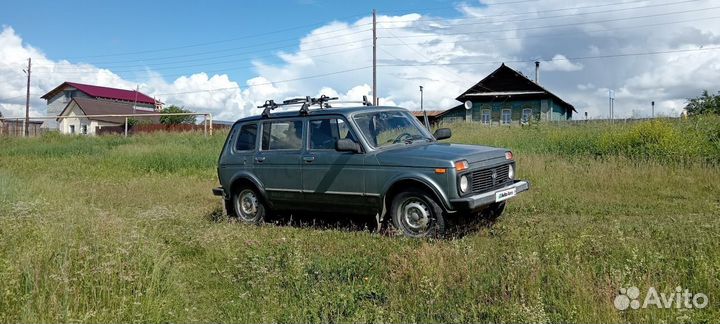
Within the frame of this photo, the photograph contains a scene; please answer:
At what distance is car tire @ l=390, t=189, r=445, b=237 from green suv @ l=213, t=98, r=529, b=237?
1 cm

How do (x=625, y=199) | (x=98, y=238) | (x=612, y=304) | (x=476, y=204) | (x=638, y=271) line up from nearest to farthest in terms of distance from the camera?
1. (x=612, y=304)
2. (x=638, y=271)
3. (x=98, y=238)
4. (x=476, y=204)
5. (x=625, y=199)

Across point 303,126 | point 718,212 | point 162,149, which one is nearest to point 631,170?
point 718,212

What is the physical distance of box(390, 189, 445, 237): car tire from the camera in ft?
20.0

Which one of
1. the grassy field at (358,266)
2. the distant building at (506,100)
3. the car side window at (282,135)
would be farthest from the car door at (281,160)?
the distant building at (506,100)

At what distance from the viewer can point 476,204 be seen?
5.88 m

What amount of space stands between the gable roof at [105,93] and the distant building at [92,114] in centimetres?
276

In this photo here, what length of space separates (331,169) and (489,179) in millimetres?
2135

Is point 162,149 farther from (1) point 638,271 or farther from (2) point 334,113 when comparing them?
(1) point 638,271

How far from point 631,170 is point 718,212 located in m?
3.65

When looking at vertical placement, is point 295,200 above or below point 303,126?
below

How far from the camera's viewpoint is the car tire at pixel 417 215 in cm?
609

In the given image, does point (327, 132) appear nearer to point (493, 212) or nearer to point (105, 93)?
point (493, 212)

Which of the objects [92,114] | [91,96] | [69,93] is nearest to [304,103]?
[92,114]

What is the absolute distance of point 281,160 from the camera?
25.1 feet
